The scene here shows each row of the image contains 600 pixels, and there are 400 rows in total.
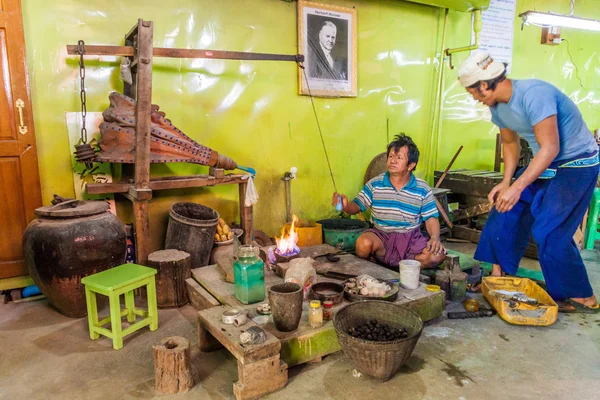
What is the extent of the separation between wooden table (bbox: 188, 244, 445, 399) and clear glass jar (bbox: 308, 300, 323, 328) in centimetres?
3

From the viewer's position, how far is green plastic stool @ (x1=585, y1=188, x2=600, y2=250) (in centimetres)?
524

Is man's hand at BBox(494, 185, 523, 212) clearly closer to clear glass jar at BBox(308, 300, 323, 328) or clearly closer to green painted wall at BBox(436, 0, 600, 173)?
clear glass jar at BBox(308, 300, 323, 328)

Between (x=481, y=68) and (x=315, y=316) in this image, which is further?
(x=481, y=68)

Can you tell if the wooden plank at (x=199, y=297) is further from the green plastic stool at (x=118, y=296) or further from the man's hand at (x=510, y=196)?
the man's hand at (x=510, y=196)

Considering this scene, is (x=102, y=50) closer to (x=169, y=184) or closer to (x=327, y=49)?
(x=169, y=184)

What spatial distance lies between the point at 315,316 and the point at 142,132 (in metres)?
2.29

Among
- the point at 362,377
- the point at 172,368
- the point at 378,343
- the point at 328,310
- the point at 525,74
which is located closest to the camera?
the point at 378,343

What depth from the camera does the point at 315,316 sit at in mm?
2717

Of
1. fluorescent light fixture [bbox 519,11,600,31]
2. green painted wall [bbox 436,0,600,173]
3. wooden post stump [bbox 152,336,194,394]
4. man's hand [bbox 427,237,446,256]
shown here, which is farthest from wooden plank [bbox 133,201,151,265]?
fluorescent light fixture [bbox 519,11,600,31]

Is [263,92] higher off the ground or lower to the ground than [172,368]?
higher

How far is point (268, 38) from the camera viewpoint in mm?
5012

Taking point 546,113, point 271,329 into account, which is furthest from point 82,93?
point 546,113

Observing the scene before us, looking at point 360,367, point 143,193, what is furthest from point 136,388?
point 143,193

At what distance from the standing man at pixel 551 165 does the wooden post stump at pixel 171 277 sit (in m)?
2.74
